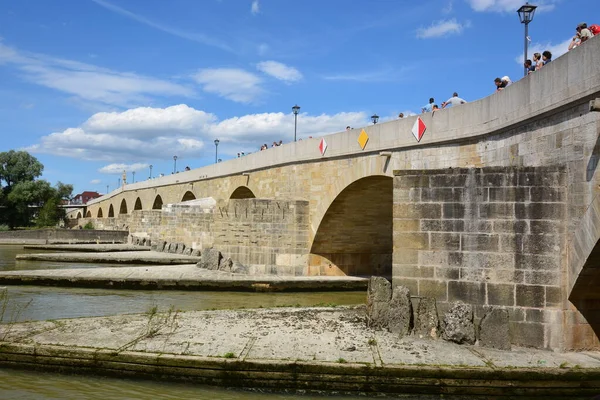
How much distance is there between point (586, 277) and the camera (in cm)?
733

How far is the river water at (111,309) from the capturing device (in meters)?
6.65

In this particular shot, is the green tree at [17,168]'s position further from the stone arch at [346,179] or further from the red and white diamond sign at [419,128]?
the red and white diamond sign at [419,128]

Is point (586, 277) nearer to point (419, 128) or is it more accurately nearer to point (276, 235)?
point (419, 128)

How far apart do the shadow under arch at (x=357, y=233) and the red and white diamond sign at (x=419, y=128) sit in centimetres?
340

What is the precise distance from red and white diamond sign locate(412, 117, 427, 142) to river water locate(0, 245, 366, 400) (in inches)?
173

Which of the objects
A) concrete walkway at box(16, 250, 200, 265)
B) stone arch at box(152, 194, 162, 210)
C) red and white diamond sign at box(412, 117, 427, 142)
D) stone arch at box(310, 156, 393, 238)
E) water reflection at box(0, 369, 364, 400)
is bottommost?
water reflection at box(0, 369, 364, 400)

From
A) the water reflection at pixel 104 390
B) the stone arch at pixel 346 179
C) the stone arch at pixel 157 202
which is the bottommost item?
the water reflection at pixel 104 390

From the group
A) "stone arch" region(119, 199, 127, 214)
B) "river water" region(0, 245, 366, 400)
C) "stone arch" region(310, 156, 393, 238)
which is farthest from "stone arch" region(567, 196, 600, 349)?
"stone arch" region(119, 199, 127, 214)

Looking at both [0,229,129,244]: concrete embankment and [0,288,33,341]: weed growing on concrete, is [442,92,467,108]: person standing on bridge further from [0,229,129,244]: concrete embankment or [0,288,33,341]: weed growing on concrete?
[0,229,129,244]: concrete embankment

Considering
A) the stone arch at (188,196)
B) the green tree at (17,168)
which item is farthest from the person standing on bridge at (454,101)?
the green tree at (17,168)

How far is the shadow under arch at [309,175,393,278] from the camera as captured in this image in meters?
17.1

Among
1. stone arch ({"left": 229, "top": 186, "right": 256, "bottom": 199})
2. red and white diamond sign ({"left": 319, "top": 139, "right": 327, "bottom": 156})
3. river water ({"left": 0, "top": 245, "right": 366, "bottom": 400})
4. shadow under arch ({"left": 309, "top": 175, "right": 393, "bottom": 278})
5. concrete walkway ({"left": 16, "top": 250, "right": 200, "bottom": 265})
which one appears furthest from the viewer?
stone arch ({"left": 229, "top": 186, "right": 256, "bottom": 199})

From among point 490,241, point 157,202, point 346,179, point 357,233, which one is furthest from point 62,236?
point 490,241

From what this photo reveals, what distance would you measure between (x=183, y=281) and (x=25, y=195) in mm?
46705
